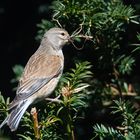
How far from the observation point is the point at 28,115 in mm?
3375

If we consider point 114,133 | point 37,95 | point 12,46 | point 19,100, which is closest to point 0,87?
point 12,46

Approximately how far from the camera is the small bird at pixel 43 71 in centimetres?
435

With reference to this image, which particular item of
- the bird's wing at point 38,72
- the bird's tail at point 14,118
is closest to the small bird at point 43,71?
the bird's wing at point 38,72

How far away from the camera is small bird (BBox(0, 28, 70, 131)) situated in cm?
435

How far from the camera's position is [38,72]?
4848 mm

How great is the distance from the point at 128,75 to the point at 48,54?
1.14 m

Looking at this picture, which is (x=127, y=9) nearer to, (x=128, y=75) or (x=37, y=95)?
(x=128, y=75)

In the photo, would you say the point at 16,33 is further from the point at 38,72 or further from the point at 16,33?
the point at 38,72

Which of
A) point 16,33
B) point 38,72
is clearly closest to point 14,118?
point 38,72

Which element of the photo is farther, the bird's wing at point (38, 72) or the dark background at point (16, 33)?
the dark background at point (16, 33)

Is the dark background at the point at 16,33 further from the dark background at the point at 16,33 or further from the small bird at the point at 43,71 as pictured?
the small bird at the point at 43,71

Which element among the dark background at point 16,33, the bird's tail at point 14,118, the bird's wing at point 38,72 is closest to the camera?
the bird's tail at point 14,118

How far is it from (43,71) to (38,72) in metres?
0.06

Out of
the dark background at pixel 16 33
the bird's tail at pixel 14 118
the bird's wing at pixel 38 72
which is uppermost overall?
the dark background at pixel 16 33
